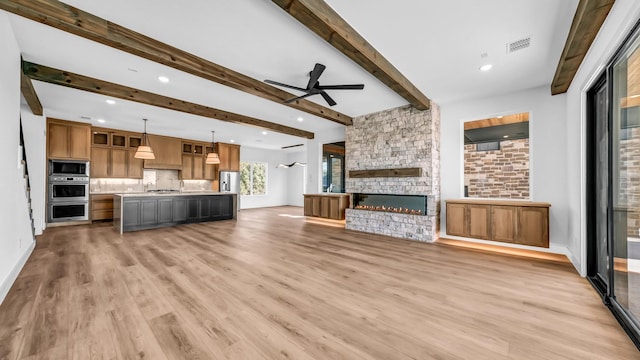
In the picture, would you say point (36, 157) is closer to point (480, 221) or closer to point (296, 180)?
point (296, 180)

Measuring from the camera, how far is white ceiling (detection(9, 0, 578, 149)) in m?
2.49

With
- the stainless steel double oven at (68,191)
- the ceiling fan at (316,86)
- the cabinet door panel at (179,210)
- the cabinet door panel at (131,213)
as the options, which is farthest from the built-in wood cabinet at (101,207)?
the ceiling fan at (316,86)

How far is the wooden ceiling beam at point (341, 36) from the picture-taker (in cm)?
227

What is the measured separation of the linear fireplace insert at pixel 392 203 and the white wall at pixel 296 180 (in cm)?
600

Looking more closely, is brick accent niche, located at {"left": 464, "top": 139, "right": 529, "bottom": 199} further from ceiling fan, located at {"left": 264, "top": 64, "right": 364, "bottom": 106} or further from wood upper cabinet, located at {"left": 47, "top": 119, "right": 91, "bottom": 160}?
wood upper cabinet, located at {"left": 47, "top": 119, "right": 91, "bottom": 160}

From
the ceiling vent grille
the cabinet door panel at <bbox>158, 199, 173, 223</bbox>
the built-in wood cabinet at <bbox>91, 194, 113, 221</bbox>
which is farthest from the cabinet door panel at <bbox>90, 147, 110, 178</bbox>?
the ceiling vent grille

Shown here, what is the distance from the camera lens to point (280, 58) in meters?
3.44

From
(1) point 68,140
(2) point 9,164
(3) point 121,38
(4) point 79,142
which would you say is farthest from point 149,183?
(3) point 121,38

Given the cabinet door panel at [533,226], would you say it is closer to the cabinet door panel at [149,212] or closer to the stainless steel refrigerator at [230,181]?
the cabinet door panel at [149,212]

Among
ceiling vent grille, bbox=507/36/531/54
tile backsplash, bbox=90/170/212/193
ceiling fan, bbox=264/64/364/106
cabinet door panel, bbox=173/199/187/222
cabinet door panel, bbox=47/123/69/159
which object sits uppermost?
ceiling vent grille, bbox=507/36/531/54

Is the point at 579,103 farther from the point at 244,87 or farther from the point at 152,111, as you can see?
the point at 152,111

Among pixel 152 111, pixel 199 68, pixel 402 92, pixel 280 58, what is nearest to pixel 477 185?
pixel 402 92

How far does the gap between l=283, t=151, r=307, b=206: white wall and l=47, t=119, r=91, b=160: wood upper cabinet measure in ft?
25.2

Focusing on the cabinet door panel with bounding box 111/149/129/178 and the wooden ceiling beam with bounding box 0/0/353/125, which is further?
the cabinet door panel with bounding box 111/149/129/178
